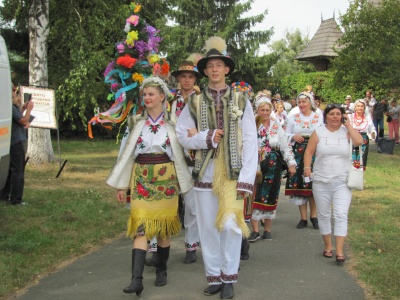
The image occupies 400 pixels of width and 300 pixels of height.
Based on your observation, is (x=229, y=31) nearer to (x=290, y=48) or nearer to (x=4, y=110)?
(x=4, y=110)

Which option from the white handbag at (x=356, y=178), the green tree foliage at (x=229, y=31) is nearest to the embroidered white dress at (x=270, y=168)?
the white handbag at (x=356, y=178)

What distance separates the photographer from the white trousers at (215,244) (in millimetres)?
4996

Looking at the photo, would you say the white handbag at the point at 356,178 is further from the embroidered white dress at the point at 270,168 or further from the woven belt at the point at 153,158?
the woven belt at the point at 153,158

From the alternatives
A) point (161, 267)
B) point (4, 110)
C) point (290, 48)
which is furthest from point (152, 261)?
point (290, 48)

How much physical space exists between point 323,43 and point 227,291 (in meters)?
41.3

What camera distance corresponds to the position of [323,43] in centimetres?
4412

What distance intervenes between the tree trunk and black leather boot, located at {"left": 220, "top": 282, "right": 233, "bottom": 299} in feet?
32.1

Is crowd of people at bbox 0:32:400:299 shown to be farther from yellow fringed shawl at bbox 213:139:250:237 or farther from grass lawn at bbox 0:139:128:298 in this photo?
grass lawn at bbox 0:139:128:298

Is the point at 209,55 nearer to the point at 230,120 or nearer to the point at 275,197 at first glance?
the point at 230,120

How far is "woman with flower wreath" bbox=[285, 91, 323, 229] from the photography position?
320 inches

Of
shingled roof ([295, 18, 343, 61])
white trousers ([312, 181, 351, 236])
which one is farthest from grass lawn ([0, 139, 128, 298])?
shingled roof ([295, 18, 343, 61])

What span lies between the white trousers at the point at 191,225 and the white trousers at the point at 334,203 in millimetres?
1418

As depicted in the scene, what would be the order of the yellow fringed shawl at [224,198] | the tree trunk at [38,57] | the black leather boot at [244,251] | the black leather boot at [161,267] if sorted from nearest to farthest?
1. the yellow fringed shawl at [224,198]
2. the black leather boot at [161,267]
3. the black leather boot at [244,251]
4. the tree trunk at [38,57]

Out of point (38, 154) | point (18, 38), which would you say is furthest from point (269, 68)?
point (38, 154)
